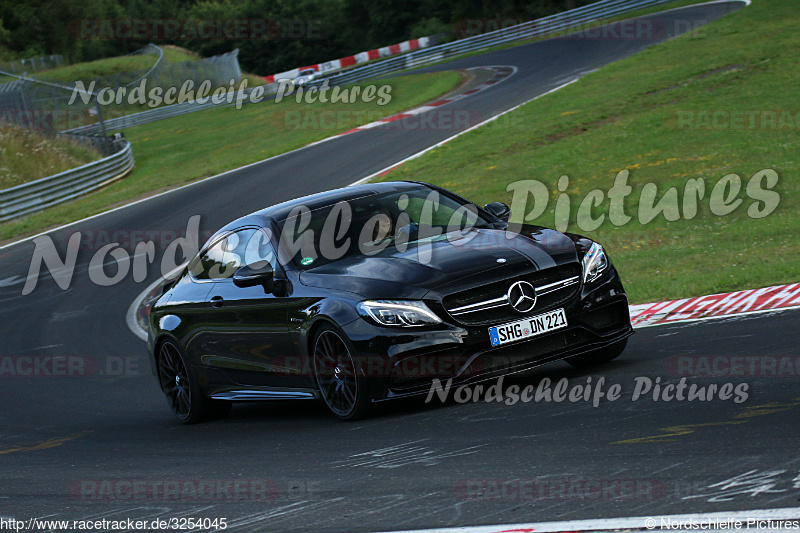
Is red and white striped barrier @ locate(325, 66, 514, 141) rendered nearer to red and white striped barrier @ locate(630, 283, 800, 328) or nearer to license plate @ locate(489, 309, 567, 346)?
red and white striped barrier @ locate(630, 283, 800, 328)

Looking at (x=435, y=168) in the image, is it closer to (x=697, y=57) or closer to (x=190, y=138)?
(x=697, y=57)

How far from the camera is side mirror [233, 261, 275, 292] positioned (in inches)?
294

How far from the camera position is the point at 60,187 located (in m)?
29.9

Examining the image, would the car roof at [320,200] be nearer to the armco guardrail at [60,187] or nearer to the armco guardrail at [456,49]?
the armco guardrail at [60,187]

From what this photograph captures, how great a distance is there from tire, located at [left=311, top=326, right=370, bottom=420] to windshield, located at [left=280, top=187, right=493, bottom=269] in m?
0.72

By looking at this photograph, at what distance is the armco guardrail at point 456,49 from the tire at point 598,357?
4122 cm

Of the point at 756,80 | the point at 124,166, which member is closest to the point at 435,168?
the point at 756,80

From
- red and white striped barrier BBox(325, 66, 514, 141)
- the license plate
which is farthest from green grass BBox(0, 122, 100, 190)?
the license plate

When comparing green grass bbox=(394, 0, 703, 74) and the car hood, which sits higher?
the car hood

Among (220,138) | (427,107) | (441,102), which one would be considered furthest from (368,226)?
(220,138)

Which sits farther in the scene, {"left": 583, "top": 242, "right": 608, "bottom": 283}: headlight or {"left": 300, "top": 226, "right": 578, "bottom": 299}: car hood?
{"left": 583, "top": 242, "right": 608, "bottom": 283}: headlight

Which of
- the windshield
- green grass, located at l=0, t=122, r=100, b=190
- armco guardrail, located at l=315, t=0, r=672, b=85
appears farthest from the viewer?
armco guardrail, located at l=315, t=0, r=672, b=85

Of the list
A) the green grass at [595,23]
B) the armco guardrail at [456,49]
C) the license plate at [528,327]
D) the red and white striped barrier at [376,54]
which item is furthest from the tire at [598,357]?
the red and white striped barrier at [376,54]

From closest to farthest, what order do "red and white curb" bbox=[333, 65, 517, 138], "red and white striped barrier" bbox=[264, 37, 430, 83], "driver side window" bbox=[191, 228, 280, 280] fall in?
1. "driver side window" bbox=[191, 228, 280, 280]
2. "red and white curb" bbox=[333, 65, 517, 138]
3. "red and white striped barrier" bbox=[264, 37, 430, 83]
